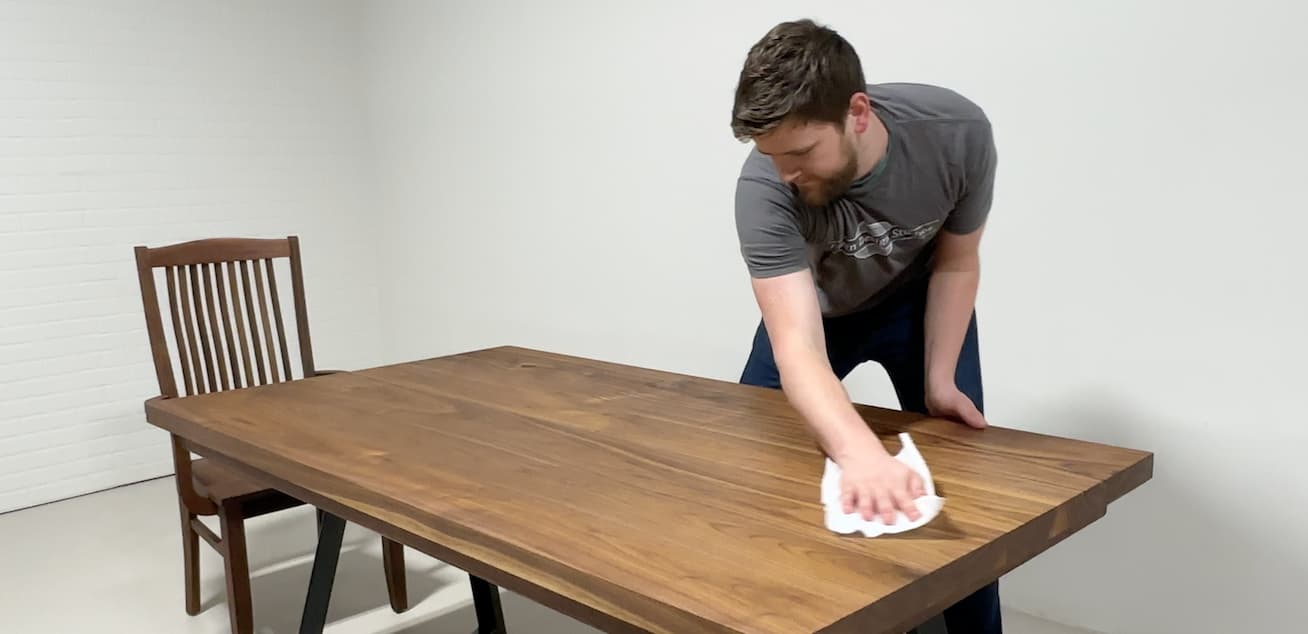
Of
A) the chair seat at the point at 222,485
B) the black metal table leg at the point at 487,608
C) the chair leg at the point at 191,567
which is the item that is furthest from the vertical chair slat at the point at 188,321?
the black metal table leg at the point at 487,608

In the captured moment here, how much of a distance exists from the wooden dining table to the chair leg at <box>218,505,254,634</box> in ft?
1.27

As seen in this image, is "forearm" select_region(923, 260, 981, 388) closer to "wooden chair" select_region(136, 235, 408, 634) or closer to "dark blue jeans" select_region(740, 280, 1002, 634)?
"dark blue jeans" select_region(740, 280, 1002, 634)

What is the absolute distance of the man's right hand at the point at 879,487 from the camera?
1161 millimetres

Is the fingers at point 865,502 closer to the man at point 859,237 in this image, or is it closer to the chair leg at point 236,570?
the man at point 859,237

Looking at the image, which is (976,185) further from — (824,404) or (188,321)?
(188,321)

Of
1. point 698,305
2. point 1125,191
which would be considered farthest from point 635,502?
point 698,305

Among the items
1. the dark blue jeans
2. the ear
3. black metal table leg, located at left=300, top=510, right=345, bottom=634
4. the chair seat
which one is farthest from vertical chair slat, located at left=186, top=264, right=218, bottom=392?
the ear

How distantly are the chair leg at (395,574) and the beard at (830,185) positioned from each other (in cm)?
158

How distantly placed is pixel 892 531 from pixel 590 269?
8.48 ft

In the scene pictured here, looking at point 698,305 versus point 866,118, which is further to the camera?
point 698,305

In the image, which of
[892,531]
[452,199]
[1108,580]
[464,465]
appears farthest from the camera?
[452,199]

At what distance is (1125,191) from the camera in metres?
2.28

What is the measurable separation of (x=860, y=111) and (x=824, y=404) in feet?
1.39

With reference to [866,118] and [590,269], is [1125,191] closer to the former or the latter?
[866,118]
